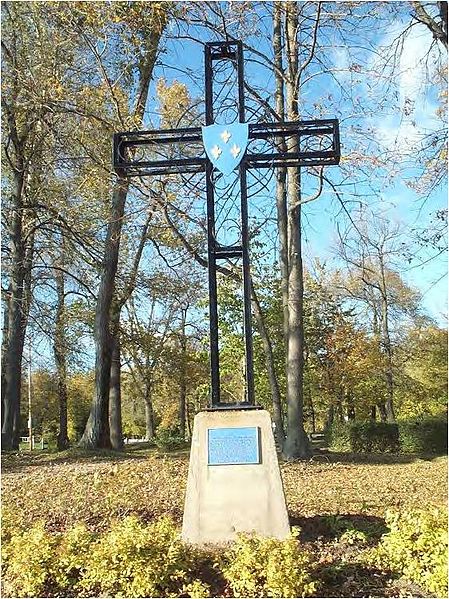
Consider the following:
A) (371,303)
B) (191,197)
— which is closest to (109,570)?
(191,197)

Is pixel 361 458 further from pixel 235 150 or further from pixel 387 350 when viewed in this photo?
pixel 387 350

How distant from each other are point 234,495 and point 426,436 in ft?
39.7

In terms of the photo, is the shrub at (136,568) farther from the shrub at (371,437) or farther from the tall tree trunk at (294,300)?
the shrub at (371,437)

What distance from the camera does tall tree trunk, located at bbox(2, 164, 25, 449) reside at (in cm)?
1462

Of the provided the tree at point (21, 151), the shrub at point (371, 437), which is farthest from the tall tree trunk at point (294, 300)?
the shrub at point (371, 437)

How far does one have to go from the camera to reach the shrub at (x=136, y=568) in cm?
398

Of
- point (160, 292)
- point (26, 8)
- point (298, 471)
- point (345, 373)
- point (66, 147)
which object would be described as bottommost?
point (298, 471)

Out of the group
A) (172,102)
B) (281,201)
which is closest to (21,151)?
(172,102)

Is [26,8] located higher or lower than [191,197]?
higher

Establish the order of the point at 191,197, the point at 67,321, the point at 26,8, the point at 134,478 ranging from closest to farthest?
the point at 134,478 → the point at 191,197 → the point at 26,8 → the point at 67,321

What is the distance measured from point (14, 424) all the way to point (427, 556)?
44.1 feet

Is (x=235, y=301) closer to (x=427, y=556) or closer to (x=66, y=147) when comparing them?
(x=66, y=147)

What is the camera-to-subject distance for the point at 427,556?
13.7ft

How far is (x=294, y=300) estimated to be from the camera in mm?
12312
